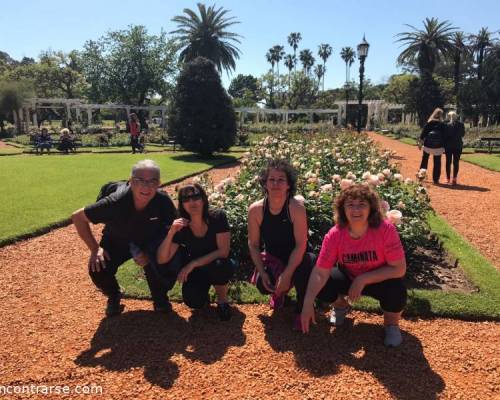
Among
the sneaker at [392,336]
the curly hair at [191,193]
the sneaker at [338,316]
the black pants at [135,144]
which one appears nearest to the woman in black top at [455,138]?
the sneaker at [338,316]

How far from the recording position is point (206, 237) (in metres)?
3.30

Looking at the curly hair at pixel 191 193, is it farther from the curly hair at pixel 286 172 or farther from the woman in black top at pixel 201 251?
the curly hair at pixel 286 172

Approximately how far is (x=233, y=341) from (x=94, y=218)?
1412mm

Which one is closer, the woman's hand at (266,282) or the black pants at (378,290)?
the black pants at (378,290)

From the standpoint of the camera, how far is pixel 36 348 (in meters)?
2.99

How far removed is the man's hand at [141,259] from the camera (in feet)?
10.9

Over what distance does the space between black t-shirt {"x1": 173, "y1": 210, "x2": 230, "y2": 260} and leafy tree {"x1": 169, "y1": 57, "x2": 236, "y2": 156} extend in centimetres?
1228

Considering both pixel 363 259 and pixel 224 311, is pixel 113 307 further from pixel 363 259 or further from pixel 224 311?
pixel 363 259

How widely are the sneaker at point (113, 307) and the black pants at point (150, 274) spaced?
1.4 inches

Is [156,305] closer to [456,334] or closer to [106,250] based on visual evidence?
[106,250]

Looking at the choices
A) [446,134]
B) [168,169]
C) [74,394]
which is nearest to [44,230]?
[74,394]

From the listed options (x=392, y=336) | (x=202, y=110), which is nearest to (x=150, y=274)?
(x=392, y=336)

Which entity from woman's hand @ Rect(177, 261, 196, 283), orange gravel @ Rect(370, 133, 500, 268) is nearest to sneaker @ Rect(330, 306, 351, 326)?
woman's hand @ Rect(177, 261, 196, 283)

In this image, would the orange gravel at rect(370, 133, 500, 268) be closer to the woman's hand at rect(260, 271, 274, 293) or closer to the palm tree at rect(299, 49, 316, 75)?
the woman's hand at rect(260, 271, 274, 293)
